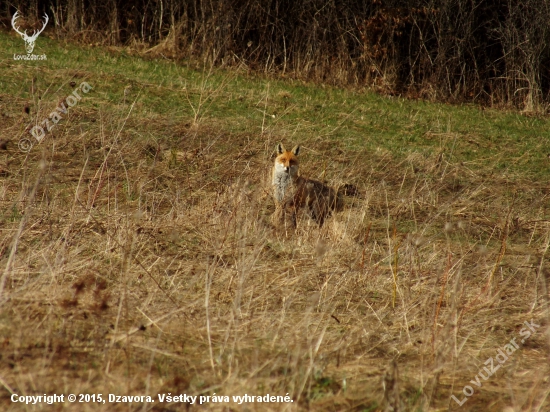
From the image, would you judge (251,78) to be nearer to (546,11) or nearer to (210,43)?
(210,43)

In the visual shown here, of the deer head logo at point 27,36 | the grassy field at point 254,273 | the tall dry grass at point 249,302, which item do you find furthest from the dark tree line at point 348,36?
the tall dry grass at point 249,302

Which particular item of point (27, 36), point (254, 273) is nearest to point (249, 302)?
point (254, 273)

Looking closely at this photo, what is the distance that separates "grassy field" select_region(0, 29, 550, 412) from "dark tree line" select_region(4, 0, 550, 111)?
396cm

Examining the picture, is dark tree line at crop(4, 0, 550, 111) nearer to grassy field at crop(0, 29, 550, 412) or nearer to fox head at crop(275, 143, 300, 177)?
grassy field at crop(0, 29, 550, 412)

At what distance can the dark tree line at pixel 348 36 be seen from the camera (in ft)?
50.4

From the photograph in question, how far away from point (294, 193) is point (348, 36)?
8.49m

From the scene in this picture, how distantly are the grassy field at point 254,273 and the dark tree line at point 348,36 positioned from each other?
396cm

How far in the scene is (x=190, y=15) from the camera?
15969 mm

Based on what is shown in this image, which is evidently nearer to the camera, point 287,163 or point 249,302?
point 249,302

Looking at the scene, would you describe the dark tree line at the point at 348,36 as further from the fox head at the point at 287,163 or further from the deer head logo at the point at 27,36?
the fox head at the point at 287,163

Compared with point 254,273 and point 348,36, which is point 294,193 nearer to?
point 254,273

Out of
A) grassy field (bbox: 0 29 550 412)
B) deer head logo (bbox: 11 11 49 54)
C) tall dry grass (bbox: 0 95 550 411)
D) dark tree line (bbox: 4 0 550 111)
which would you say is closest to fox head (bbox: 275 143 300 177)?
grassy field (bbox: 0 29 550 412)

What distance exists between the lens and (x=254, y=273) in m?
5.62

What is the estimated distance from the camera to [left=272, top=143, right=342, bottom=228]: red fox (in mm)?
8352
